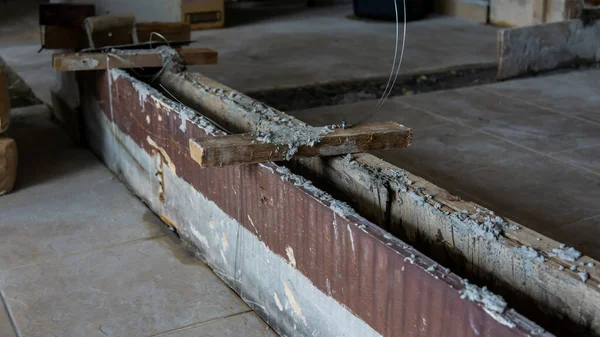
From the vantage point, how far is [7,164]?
169 inches

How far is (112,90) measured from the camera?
439 centimetres

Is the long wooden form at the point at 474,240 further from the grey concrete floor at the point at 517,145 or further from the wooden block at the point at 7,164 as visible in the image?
the wooden block at the point at 7,164

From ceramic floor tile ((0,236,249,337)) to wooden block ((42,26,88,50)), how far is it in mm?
1983

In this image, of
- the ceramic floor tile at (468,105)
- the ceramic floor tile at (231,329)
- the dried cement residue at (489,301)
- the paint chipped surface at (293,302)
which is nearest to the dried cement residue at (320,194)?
the paint chipped surface at (293,302)

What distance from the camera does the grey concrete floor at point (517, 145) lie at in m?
3.90

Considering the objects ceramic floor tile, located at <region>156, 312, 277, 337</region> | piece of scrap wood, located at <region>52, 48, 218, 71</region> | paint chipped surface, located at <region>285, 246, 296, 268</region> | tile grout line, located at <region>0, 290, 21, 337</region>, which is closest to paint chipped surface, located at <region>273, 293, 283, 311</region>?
ceramic floor tile, located at <region>156, 312, 277, 337</region>

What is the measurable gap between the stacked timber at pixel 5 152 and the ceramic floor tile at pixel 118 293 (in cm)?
103

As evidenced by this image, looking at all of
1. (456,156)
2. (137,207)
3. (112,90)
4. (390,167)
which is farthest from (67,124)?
(390,167)

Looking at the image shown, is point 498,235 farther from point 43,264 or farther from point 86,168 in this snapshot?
point 86,168

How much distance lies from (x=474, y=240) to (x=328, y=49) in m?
6.08

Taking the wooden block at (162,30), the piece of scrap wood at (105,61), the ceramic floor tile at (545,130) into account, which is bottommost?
the ceramic floor tile at (545,130)

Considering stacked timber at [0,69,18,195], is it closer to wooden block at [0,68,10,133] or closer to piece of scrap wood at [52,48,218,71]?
wooden block at [0,68,10,133]

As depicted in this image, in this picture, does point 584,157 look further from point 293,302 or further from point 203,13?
point 203,13

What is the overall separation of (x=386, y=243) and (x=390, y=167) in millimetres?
603
